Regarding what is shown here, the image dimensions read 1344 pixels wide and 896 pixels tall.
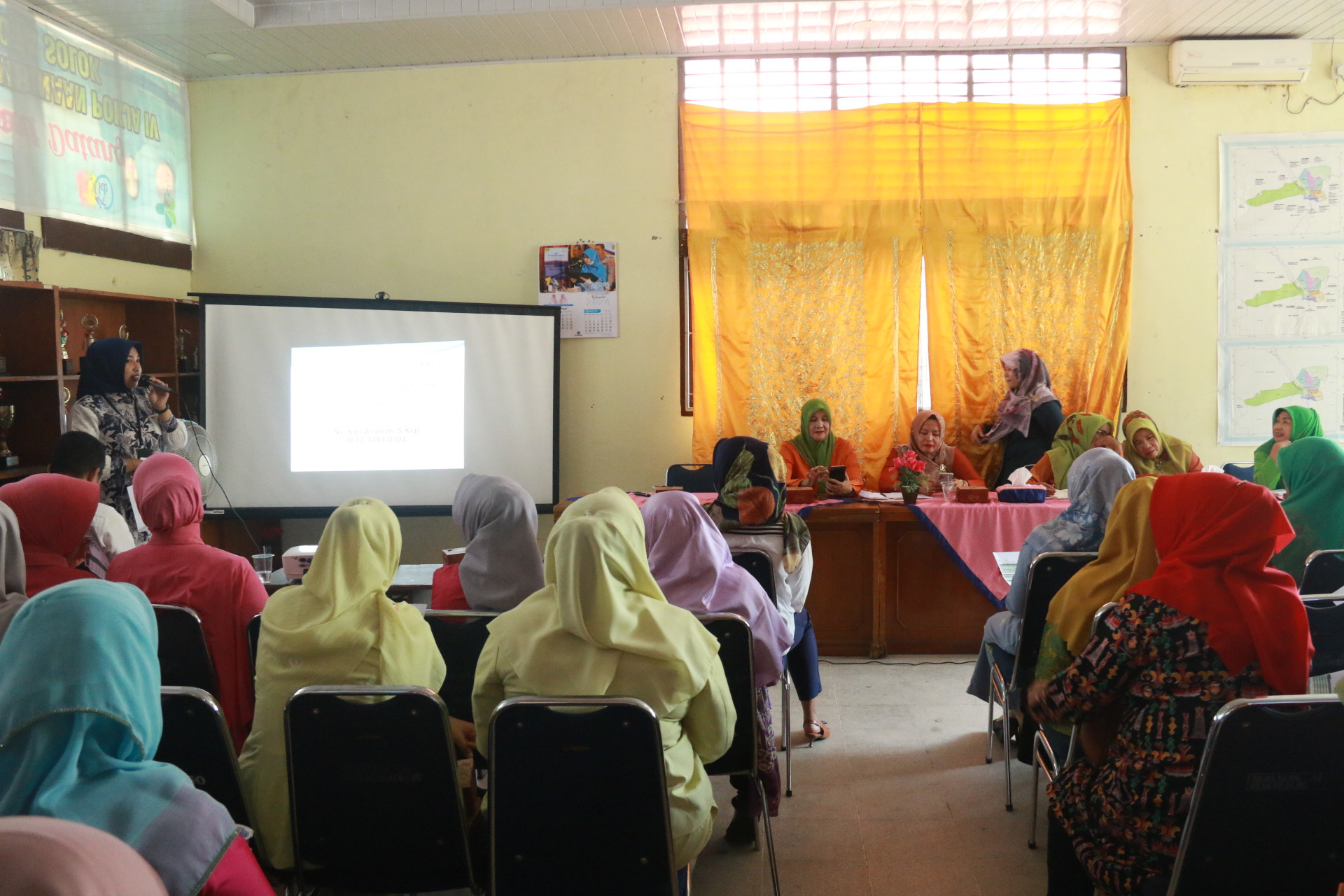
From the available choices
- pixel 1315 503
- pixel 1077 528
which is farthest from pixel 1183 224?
pixel 1077 528

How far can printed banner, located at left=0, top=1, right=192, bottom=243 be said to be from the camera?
440 cm

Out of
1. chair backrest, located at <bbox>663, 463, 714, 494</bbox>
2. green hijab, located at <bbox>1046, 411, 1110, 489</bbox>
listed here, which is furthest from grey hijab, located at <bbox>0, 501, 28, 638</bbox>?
green hijab, located at <bbox>1046, 411, 1110, 489</bbox>

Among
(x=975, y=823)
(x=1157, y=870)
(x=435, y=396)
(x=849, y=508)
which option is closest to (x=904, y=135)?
(x=849, y=508)

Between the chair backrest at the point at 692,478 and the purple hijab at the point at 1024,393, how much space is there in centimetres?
165

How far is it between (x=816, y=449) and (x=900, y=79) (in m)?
2.28

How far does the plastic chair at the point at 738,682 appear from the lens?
86.9 inches

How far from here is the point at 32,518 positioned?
8.07 ft

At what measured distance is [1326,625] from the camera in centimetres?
232

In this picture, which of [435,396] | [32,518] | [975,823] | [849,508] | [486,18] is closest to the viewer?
[32,518]

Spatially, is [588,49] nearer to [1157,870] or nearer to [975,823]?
[975,823]

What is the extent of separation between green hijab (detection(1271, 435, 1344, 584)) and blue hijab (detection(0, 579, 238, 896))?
3.26m

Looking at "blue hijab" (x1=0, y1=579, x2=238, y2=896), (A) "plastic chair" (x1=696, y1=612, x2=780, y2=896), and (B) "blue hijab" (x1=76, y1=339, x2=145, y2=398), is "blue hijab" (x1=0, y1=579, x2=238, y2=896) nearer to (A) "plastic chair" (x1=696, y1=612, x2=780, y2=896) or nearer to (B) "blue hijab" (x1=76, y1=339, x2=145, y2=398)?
(A) "plastic chair" (x1=696, y1=612, x2=780, y2=896)

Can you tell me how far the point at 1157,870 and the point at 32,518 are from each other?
2.73 metres

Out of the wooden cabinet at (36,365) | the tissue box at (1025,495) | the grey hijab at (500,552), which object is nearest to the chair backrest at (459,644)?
the grey hijab at (500,552)
